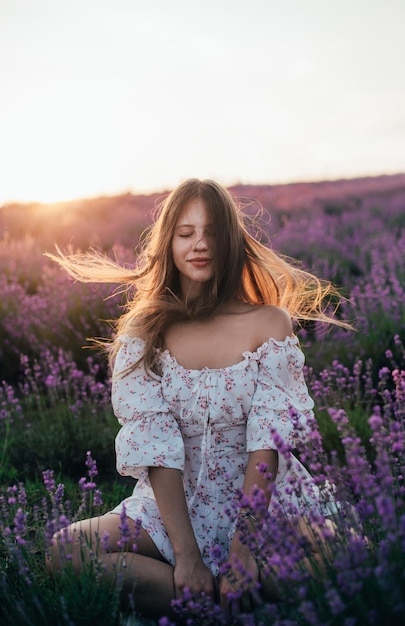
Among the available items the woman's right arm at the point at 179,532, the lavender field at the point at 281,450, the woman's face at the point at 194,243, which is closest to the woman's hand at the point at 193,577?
the woman's right arm at the point at 179,532

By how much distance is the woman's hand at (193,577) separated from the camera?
2283 mm

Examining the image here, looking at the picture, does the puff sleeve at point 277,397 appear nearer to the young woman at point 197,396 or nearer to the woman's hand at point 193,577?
the young woman at point 197,396

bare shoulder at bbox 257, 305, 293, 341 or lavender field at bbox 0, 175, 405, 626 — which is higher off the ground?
bare shoulder at bbox 257, 305, 293, 341

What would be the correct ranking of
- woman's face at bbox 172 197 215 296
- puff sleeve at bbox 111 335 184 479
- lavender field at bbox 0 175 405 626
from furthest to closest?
woman's face at bbox 172 197 215 296
puff sleeve at bbox 111 335 184 479
lavender field at bbox 0 175 405 626

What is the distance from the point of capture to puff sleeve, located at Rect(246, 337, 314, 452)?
2518mm

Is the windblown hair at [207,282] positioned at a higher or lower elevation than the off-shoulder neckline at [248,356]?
higher

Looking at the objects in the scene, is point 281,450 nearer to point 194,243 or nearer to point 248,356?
point 248,356

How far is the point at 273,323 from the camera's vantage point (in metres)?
2.76

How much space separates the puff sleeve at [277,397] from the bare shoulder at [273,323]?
0.04 meters

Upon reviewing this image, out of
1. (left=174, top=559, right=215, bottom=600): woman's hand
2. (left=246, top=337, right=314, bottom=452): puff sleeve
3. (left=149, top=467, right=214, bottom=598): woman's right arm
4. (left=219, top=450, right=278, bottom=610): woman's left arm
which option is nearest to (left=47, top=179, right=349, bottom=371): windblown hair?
(left=246, top=337, right=314, bottom=452): puff sleeve

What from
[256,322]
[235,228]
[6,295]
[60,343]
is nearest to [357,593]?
[256,322]

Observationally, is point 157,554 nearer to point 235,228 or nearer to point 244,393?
point 244,393

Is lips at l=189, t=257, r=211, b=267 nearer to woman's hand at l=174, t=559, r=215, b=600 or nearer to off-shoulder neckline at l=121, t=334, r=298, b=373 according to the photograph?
off-shoulder neckline at l=121, t=334, r=298, b=373

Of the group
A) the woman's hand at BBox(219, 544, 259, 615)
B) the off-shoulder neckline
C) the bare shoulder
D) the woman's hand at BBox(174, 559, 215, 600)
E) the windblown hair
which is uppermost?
the windblown hair
